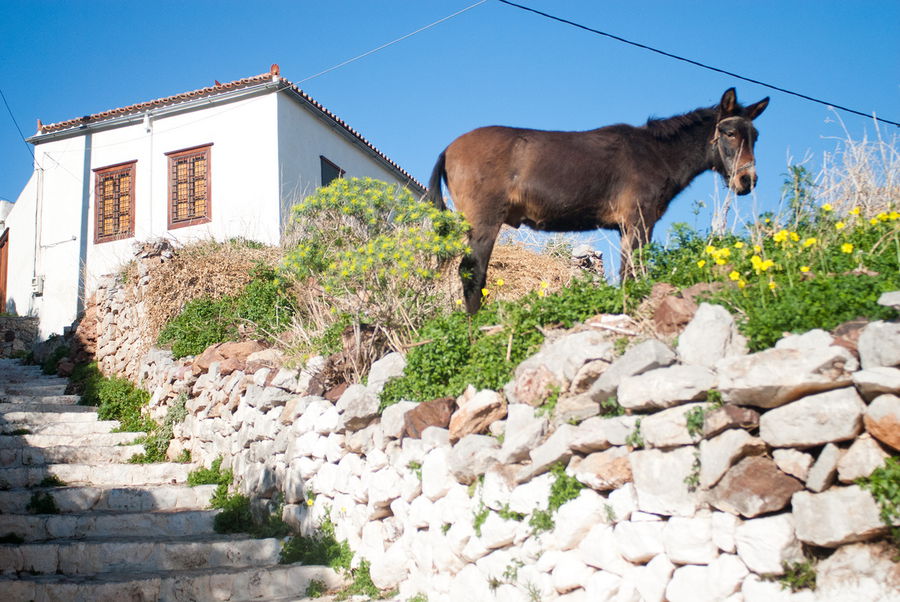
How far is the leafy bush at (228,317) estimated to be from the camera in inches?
368

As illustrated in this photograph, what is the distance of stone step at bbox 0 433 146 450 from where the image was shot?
880 centimetres

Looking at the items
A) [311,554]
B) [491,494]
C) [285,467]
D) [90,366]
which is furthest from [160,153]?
[491,494]

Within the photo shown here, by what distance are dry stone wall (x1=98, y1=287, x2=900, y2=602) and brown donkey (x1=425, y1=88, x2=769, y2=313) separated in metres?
1.37

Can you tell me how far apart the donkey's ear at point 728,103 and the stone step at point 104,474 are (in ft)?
21.7

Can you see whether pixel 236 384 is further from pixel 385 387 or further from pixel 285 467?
pixel 385 387

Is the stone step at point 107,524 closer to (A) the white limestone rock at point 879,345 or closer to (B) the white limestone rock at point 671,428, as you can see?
(B) the white limestone rock at point 671,428

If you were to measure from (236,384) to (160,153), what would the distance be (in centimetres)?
931

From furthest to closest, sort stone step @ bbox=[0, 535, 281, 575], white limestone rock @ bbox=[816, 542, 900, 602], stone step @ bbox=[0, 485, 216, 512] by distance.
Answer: stone step @ bbox=[0, 485, 216, 512], stone step @ bbox=[0, 535, 281, 575], white limestone rock @ bbox=[816, 542, 900, 602]

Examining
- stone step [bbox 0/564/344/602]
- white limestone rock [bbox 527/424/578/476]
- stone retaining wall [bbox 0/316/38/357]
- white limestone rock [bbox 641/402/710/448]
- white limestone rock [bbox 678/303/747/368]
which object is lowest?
stone step [bbox 0/564/344/602]

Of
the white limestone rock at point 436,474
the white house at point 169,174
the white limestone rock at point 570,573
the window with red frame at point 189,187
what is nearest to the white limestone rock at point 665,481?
the white limestone rock at point 570,573

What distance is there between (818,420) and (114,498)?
272 inches

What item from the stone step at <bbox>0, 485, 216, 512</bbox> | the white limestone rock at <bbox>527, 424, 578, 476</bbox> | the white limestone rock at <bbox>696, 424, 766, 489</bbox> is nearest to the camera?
the white limestone rock at <bbox>696, 424, 766, 489</bbox>

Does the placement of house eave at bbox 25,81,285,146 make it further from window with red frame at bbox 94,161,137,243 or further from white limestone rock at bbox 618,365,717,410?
white limestone rock at bbox 618,365,717,410

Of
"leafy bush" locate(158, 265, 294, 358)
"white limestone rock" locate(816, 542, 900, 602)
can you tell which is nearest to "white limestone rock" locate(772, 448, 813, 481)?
"white limestone rock" locate(816, 542, 900, 602)
